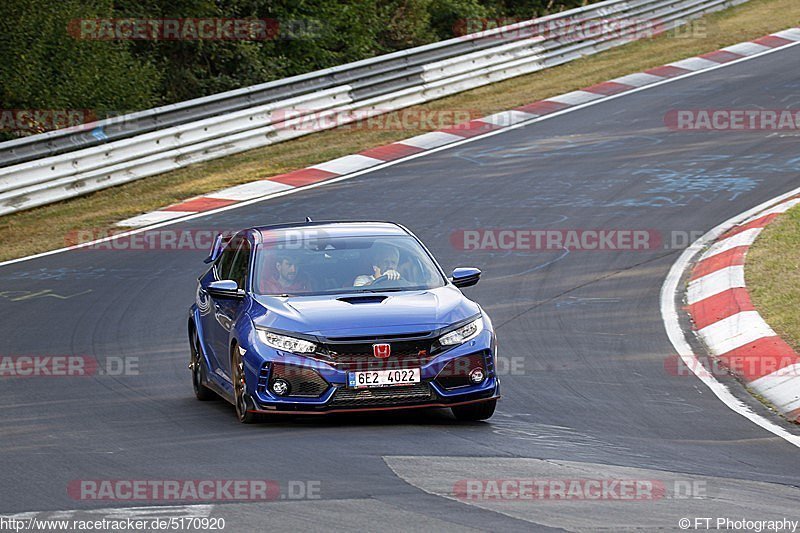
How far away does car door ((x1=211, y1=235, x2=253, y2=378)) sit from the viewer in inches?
373

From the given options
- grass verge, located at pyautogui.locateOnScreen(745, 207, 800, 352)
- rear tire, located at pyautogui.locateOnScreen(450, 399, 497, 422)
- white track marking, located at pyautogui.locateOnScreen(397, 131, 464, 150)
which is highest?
rear tire, located at pyautogui.locateOnScreen(450, 399, 497, 422)

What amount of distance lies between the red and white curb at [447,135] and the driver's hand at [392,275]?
8.98m

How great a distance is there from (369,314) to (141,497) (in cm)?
248

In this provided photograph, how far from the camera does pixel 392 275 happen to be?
31.6 ft

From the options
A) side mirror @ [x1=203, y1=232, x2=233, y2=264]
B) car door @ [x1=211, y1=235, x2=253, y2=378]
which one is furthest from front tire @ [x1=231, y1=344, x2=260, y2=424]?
side mirror @ [x1=203, y1=232, x2=233, y2=264]

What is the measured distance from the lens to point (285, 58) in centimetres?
2917

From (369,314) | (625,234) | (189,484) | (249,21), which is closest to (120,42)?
(249,21)

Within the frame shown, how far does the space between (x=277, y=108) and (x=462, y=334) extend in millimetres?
14837

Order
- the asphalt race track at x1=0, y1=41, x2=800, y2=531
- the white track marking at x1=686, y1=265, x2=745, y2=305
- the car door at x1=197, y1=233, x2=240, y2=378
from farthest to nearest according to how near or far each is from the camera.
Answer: the white track marking at x1=686, y1=265, x2=745, y2=305, the car door at x1=197, y1=233, x2=240, y2=378, the asphalt race track at x1=0, y1=41, x2=800, y2=531

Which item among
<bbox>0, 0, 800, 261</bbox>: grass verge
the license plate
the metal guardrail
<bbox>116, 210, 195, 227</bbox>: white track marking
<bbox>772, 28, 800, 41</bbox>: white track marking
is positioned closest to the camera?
the license plate

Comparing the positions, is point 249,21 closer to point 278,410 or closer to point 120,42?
point 120,42

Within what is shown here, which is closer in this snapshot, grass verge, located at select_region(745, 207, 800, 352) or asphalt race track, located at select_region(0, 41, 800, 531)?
asphalt race track, located at select_region(0, 41, 800, 531)

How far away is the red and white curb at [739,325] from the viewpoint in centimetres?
1005

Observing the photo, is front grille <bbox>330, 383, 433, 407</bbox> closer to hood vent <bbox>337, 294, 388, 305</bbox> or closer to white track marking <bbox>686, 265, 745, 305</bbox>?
hood vent <bbox>337, 294, 388, 305</bbox>
